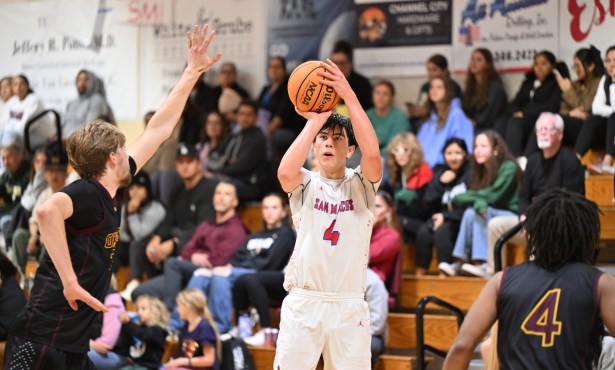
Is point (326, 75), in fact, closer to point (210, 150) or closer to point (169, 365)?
point (169, 365)

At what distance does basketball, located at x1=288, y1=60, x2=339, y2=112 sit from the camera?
4711 millimetres

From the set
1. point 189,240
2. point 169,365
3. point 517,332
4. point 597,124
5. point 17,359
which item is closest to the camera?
point 517,332

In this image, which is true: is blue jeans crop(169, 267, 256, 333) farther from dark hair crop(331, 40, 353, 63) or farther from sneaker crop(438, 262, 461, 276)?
dark hair crop(331, 40, 353, 63)

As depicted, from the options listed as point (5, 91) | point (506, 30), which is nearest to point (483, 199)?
point (506, 30)

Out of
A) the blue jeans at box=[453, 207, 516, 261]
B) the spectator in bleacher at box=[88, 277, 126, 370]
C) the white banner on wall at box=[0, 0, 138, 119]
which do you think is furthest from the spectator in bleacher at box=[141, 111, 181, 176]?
the blue jeans at box=[453, 207, 516, 261]

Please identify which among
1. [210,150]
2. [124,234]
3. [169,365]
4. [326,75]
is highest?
[326,75]

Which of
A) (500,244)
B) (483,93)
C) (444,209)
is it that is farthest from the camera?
(483,93)

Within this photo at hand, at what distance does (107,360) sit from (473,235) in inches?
134

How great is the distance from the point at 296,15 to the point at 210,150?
2.26 meters

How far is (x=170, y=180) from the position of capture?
35.7 ft

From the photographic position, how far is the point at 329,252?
4.80 m

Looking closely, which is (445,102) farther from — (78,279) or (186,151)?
(78,279)

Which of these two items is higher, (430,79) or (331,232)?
(430,79)

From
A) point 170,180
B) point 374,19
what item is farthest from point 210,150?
point 374,19
